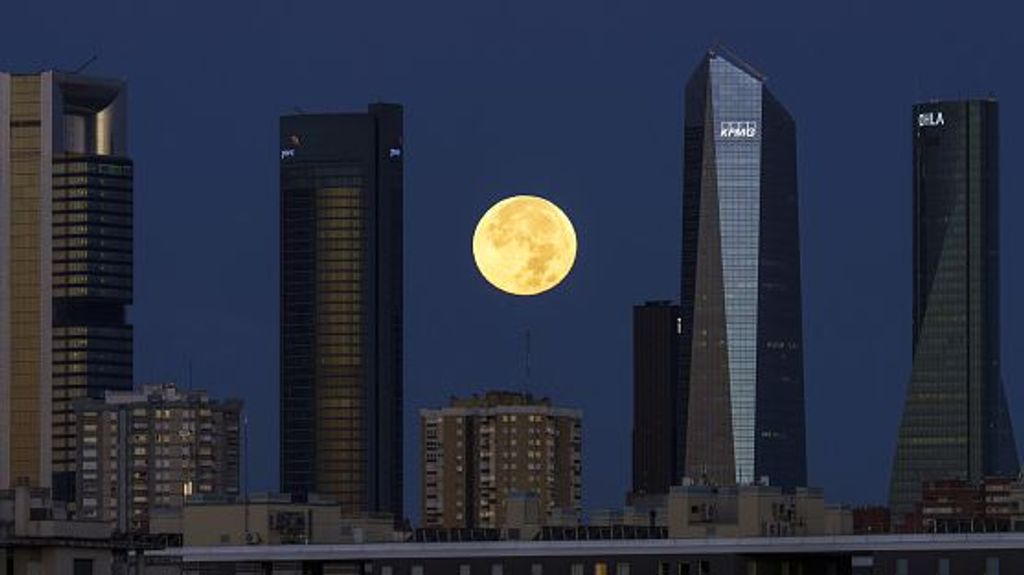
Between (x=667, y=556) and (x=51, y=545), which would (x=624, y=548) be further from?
(x=51, y=545)

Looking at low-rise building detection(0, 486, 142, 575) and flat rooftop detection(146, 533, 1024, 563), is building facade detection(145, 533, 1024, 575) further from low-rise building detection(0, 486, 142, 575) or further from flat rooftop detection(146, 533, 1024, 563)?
low-rise building detection(0, 486, 142, 575)

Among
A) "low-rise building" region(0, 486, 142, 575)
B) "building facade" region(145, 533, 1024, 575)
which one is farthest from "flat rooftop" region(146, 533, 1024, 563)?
"low-rise building" region(0, 486, 142, 575)

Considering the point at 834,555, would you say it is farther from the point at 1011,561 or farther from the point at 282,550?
the point at 282,550

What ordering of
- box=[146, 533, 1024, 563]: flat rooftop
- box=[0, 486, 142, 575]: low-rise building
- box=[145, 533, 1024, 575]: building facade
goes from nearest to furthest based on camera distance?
box=[0, 486, 142, 575]: low-rise building → box=[145, 533, 1024, 575]: building facade → box=[146, 533, 1024, 563]: flat rooftop

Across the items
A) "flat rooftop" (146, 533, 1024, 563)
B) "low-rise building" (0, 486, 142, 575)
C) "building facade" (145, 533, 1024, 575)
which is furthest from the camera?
"flat rooftop" (146, 533, 1024, 563)

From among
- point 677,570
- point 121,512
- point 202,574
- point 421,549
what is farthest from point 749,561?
point 121,512

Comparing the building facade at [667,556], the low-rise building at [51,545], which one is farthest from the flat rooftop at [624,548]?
the low-rise building at [51,545]

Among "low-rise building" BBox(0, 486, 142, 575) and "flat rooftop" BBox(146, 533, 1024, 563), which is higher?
"low-rise building" BBox(0, 486, 142, 575)

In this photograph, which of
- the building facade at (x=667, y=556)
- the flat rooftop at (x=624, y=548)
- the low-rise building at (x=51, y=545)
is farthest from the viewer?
the flat rooftop at (x=624, y=548)

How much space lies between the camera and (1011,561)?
183 meters

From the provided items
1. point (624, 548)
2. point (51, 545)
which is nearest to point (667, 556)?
point (624, 548)

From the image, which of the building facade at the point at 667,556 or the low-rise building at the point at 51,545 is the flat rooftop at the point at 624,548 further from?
the low-rise building at the point at 51,545

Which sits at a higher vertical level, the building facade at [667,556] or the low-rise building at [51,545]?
the low-rise building at [51,545]

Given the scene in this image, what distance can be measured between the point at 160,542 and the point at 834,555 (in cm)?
3560
